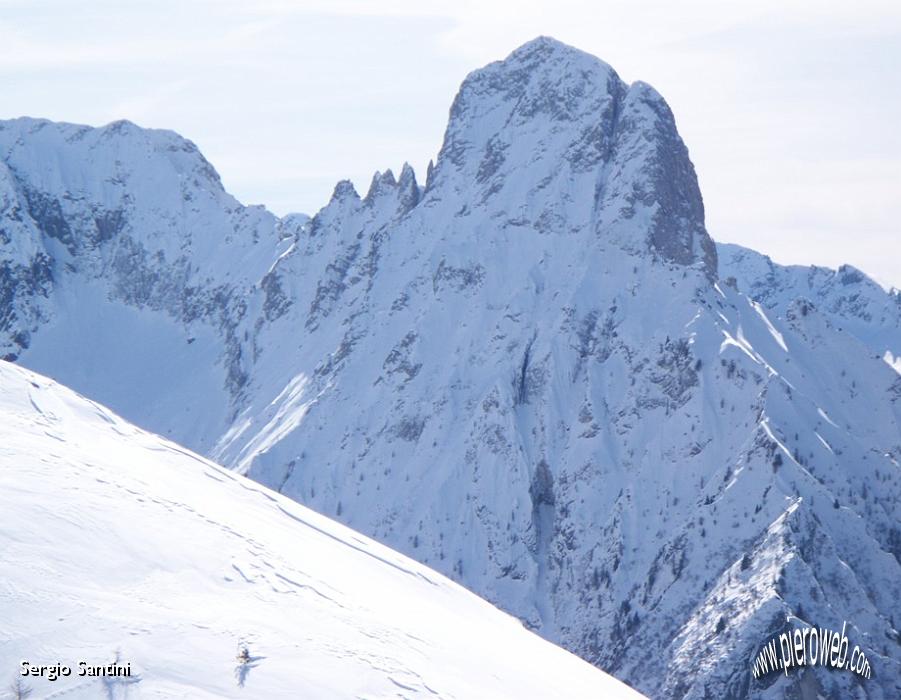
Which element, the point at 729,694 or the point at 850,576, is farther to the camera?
the point at 850,576

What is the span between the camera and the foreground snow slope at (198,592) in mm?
50750

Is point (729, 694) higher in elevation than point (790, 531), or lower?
lower

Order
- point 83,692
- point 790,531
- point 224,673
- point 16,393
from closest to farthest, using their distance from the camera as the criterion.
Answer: point 83,692, point 224,673, point 16,393, point 790,531

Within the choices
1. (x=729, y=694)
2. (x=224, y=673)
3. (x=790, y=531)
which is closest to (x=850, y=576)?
(x=790, y=531)

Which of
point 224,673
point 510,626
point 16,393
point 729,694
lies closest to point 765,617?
point 729,694

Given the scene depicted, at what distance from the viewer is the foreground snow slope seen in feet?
167

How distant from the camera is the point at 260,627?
5553cm

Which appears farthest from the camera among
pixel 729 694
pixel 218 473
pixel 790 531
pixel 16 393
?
pixel 790 531

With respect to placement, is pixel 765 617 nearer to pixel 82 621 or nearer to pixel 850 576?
→ pixel 850 576

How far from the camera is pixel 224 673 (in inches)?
2000

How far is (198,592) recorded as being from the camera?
5747cm

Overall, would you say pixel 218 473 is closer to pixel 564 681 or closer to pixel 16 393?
pixel 16 393

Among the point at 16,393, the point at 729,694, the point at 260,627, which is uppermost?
the point at 16,393

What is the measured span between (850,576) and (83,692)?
15489 centimetres
